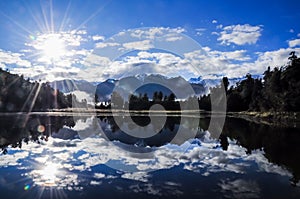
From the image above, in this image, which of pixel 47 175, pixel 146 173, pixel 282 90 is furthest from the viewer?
pixel 282 90

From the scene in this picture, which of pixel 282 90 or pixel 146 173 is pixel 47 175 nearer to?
pixel 146 173

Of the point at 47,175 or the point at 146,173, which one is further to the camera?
the point at 146,173

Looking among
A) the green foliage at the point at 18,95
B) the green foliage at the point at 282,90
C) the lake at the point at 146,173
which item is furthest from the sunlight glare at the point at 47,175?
the green foliage at the point at 18,95

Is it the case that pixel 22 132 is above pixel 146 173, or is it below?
above

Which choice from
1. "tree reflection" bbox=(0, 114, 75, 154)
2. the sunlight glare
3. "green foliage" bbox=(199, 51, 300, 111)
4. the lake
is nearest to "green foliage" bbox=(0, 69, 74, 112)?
"tree reflection" bbox=(0, 114, 75, 154)

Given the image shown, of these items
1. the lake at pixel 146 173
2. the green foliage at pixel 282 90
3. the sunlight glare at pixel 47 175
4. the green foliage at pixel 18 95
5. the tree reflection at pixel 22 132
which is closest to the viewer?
the lake at pixel 146 173

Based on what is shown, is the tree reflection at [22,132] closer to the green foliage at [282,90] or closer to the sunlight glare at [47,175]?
the sunlight glare at [47,175]

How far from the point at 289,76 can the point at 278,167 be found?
59211 mm

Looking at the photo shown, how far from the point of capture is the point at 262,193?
10023 mm

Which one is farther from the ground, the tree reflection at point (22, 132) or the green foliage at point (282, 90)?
the green foliage at point (282, 90)

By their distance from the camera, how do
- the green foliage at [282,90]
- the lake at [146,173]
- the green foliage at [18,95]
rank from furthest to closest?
1. the green foliage at [18,95]
2. the green foliage at [282,90]
3. the lake at [146,173]

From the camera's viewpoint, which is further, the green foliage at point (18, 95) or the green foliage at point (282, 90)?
the green foliage at point (18, 95)

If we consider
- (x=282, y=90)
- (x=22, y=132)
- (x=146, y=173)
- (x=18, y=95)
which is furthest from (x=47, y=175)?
(x=18, y=95)

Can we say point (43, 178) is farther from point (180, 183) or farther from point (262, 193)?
point (262, 193)
